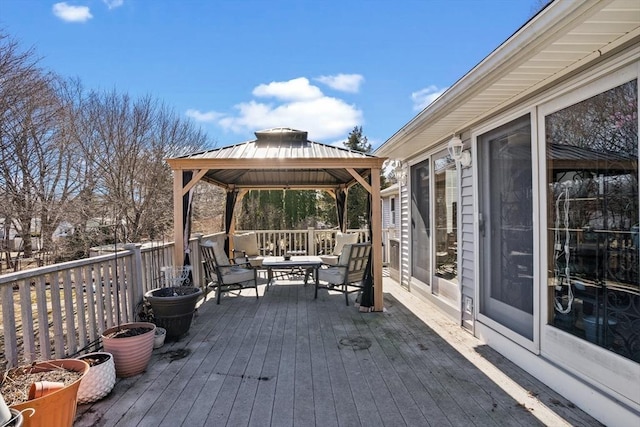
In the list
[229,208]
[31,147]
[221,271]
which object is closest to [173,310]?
[221,271]

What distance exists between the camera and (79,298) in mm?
2967

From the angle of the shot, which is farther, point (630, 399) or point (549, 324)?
point (549, 324)

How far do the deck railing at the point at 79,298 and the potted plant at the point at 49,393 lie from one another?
0.25 metres

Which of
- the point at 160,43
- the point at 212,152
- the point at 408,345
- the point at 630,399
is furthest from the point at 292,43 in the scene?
the point at 630,399

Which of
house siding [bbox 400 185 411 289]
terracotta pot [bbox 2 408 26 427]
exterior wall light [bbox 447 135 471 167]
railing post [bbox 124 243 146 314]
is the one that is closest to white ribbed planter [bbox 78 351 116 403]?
terracotta pot [bbox 2 408 26 427]

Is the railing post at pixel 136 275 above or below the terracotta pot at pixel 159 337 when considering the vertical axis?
above

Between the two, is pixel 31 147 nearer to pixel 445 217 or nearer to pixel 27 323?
pixel 27 323

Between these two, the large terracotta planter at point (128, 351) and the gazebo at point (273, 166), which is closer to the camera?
the large terracotta planter at point (128, 351)

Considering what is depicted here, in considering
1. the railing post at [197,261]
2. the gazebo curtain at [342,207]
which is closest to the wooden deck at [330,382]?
the railing post at [197,261]

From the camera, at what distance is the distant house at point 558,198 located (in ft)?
6.64

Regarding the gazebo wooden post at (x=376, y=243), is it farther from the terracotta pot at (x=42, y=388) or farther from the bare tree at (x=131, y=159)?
the bare tree at (x=131, y=159)

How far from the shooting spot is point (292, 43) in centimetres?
989

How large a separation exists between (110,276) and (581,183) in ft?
13.4

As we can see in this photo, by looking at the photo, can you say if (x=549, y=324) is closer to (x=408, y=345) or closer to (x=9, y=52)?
(x=408, y=345)
